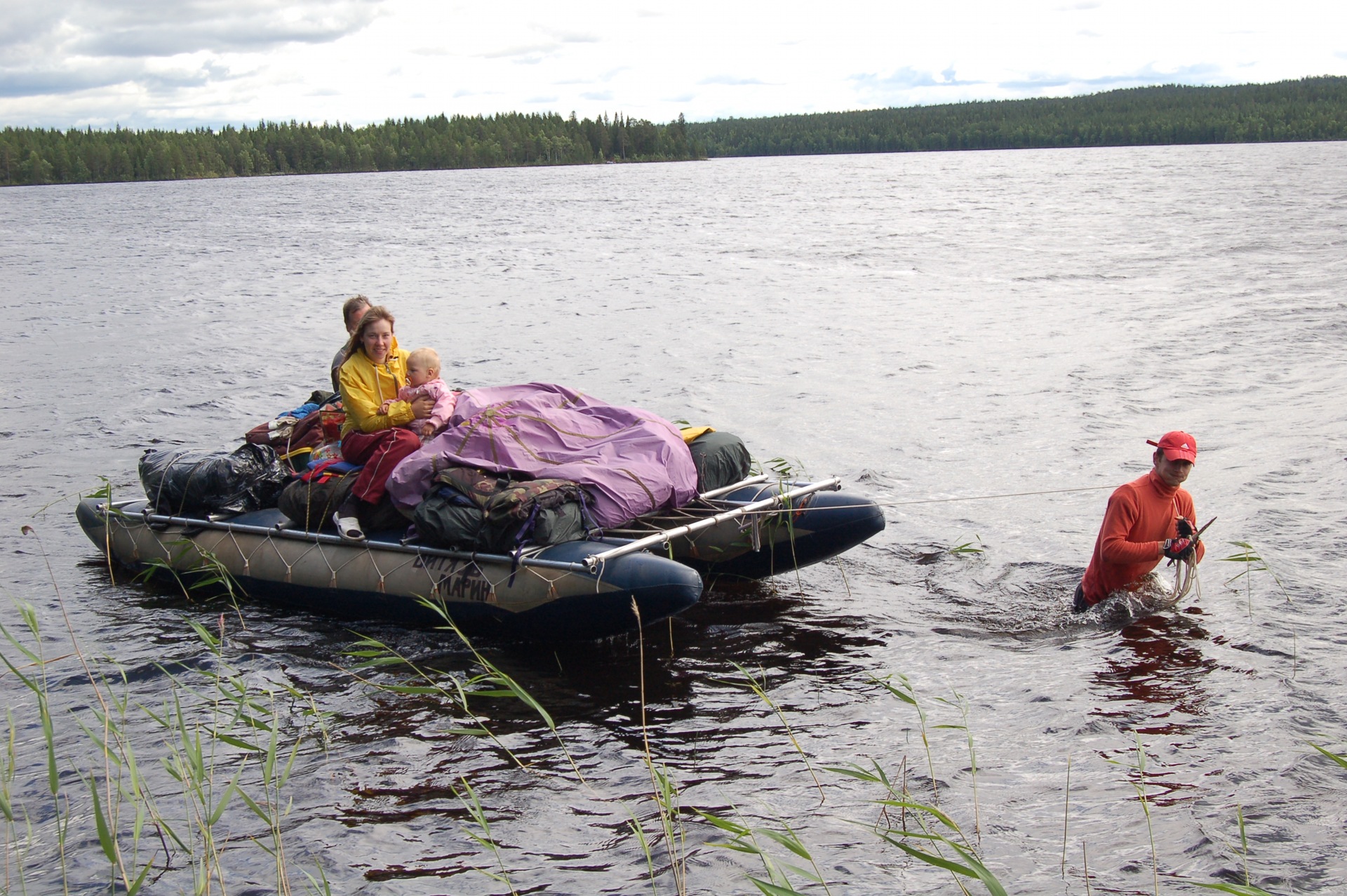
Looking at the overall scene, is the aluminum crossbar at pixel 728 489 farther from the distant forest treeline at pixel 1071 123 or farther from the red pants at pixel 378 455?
the distant forest treeline at pixel 1071 123

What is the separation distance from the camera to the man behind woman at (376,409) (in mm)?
7820

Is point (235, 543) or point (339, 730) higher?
point (235, 543)

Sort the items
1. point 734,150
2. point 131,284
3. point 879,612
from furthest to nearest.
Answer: point 734,150 < point 131,284 < point 879,612

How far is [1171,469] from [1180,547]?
19.5 inches

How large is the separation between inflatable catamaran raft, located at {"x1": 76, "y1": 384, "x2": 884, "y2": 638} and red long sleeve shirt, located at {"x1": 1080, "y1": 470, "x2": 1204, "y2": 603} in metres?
1.65

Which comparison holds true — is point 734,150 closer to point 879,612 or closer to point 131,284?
point 131,284

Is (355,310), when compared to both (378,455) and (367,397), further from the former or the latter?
(378,455)

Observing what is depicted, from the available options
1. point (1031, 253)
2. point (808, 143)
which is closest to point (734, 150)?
point (808, 143)

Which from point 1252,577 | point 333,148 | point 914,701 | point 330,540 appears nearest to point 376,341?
point 330,540

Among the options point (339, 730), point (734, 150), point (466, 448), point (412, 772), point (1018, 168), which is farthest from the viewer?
point (734, 150)

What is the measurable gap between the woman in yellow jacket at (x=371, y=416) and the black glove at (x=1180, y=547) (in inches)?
194

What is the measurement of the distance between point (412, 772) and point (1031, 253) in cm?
3202

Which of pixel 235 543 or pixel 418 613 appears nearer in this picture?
pixel 418 613

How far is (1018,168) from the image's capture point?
9856 cm
